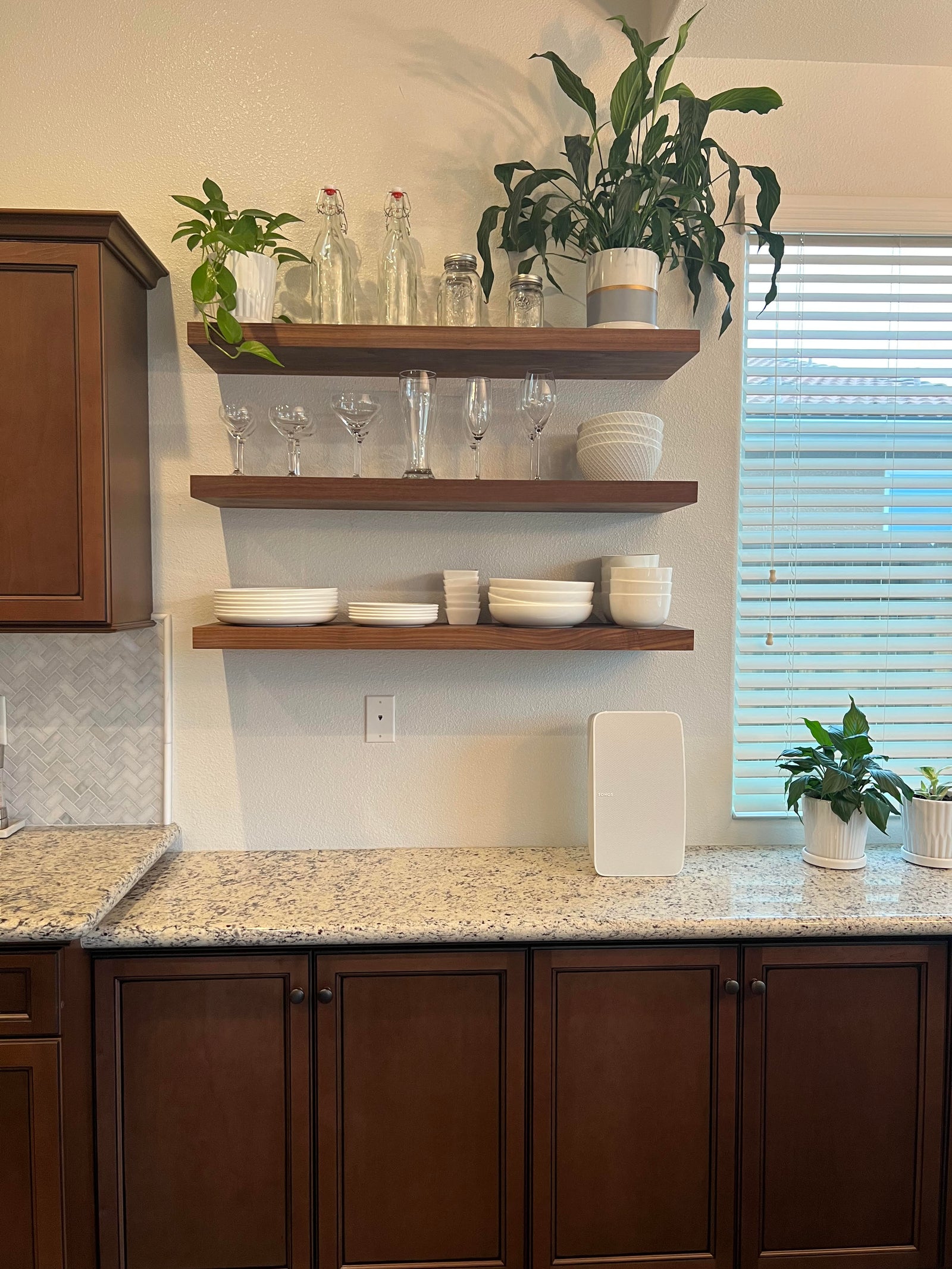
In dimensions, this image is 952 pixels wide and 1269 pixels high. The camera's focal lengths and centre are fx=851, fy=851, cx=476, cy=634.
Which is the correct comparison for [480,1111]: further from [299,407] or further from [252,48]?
[252,48]

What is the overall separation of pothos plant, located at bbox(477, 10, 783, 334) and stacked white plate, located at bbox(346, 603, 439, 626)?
78 centimetres

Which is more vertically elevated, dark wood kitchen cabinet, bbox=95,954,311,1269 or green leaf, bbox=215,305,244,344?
green leaf, bbox=215,305,244,344

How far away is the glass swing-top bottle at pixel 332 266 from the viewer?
1.98 m

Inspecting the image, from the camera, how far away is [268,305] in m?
1.95

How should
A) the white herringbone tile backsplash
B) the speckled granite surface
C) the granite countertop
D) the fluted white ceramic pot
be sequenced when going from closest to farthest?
the granite countertop → the speckled granite surface → the fluted white ceramic pot → the white herringbone tile backsplash

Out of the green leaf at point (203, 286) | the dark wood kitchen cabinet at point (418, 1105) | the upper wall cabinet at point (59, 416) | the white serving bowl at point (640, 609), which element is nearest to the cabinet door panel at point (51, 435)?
the upper wall cabinet at point (59, 416)

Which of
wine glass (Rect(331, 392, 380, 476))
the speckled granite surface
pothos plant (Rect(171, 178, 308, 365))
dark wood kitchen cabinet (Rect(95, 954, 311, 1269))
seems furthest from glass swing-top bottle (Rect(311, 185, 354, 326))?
dark wood kitchen cabinet (Rect(95, 954, 311, 1269))

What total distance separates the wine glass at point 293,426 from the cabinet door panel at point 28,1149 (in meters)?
1.28

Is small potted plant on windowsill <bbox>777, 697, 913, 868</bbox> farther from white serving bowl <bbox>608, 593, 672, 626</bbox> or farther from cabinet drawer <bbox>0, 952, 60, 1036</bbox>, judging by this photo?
cabinet drawer <bbox>0, 952, 60, 1036</bbox>

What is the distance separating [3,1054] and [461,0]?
2.51m

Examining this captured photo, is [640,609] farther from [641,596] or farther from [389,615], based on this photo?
[389,615]

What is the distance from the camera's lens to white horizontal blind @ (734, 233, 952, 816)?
2227mm

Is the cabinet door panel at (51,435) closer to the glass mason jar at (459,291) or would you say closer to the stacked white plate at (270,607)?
the stacked white plate at (270,607)

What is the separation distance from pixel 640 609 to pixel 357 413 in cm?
79
